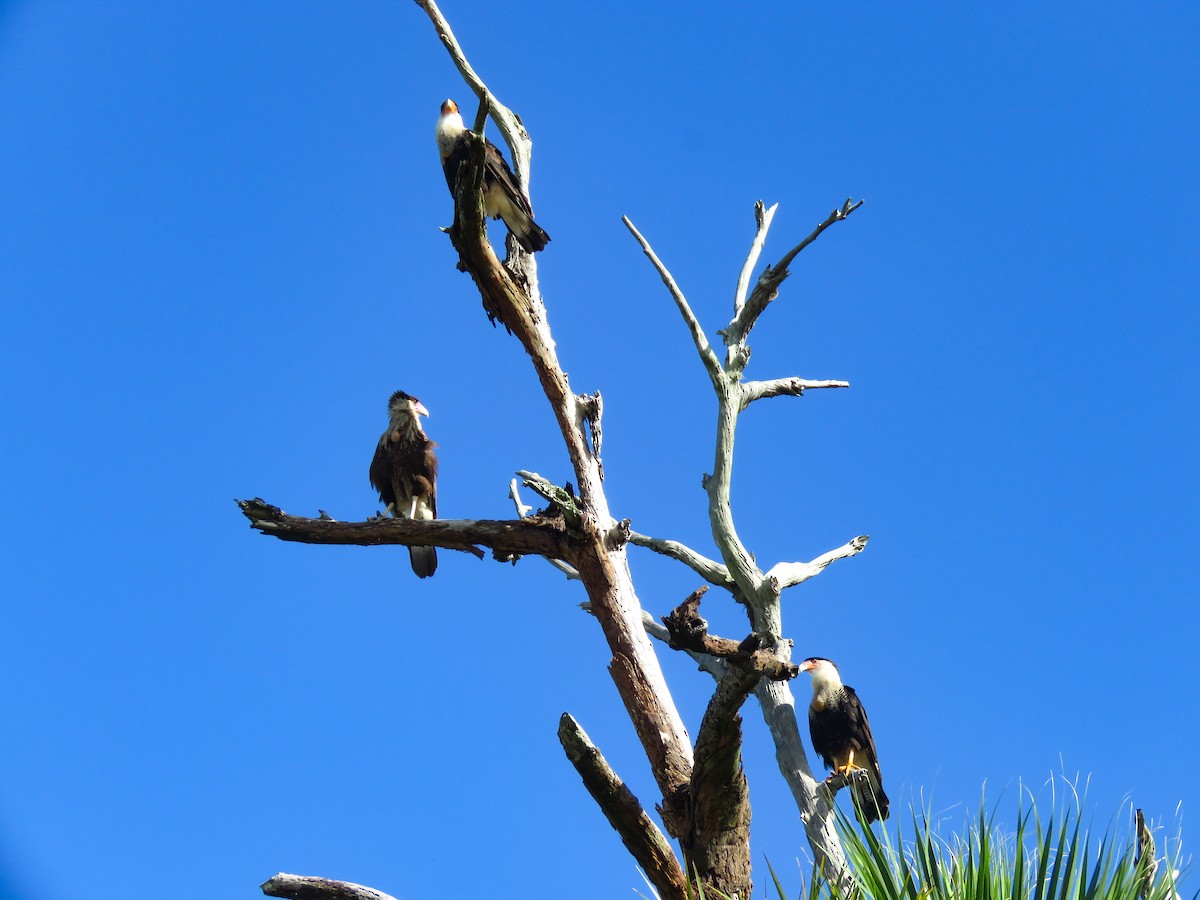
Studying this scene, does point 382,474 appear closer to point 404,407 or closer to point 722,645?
point 404,407

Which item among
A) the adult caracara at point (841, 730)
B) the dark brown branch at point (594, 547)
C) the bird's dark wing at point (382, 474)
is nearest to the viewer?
the dark brown branch at point (594, 547)

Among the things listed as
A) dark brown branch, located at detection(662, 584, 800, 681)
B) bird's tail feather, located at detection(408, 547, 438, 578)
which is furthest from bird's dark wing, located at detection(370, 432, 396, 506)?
dark brown branch, located at detection(662, 584, 800, 681)

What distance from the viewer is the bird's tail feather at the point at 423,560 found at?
708cm

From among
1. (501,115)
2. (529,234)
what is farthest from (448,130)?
(529,234)

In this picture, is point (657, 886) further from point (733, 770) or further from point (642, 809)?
point (733, 770)

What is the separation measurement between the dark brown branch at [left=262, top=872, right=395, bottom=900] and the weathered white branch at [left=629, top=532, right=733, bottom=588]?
3.99 meters

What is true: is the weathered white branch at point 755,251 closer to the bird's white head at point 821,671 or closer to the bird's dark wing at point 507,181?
the bird's dark wing at point 507,181

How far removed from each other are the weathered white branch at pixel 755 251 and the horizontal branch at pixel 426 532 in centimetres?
358

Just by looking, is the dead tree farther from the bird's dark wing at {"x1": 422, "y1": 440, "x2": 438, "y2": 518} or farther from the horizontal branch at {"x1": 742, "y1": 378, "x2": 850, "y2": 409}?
the bird's dark wing at {"x1": 422, "y1": 440, "x2": 438, "y2": 518}

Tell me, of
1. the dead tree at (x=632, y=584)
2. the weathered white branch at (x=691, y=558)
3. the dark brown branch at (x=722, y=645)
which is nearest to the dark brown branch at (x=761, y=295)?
the dead tree at (x=632, y=584)

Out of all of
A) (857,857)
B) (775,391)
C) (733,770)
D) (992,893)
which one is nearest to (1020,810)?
(992,893)

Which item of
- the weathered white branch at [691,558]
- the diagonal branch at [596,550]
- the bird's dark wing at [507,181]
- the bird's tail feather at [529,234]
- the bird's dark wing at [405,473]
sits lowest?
the diagonal branch at [596,550]

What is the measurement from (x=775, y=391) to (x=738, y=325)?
56 centimetres

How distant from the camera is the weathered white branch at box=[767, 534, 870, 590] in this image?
6.99 metres
